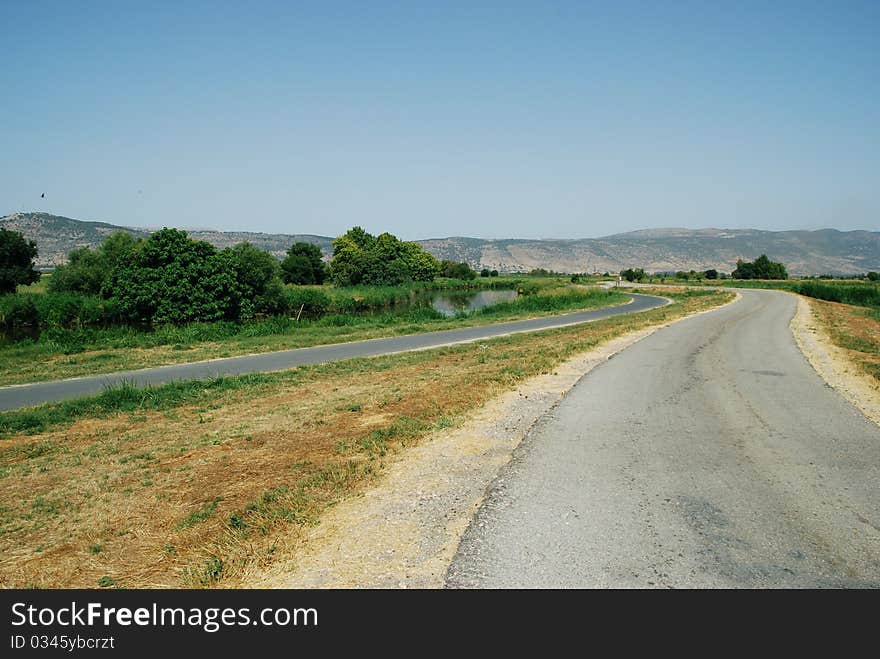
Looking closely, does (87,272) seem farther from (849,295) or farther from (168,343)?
(849,295)

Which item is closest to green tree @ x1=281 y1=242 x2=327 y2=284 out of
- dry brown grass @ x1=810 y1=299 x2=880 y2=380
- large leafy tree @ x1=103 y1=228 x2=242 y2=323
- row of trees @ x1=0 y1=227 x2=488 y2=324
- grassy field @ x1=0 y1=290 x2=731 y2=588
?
row of trees @ x1=0 y1=227 x2=488 y2=324

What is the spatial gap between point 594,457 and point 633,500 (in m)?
1.69

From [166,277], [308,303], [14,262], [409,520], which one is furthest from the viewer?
[14,262]

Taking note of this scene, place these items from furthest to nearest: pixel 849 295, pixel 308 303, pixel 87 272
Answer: pixel 849 295 < pixel 308 303 < pixel 87 272

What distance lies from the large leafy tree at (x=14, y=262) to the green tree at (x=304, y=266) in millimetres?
36000

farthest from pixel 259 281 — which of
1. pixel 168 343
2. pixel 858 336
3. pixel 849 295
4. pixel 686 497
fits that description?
pixel 849 295

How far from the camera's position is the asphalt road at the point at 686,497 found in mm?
4742

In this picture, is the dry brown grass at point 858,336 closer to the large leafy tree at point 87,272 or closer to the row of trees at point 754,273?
the large leafy tree at point 87,272

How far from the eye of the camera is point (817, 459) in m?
7.86

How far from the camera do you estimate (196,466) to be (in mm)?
8242

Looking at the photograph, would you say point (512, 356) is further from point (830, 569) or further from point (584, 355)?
point (830, 569)

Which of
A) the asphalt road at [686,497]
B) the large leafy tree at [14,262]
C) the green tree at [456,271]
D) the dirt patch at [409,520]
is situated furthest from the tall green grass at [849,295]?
the large leafy tree at [14,262]

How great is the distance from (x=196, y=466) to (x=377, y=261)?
86.5 metres
